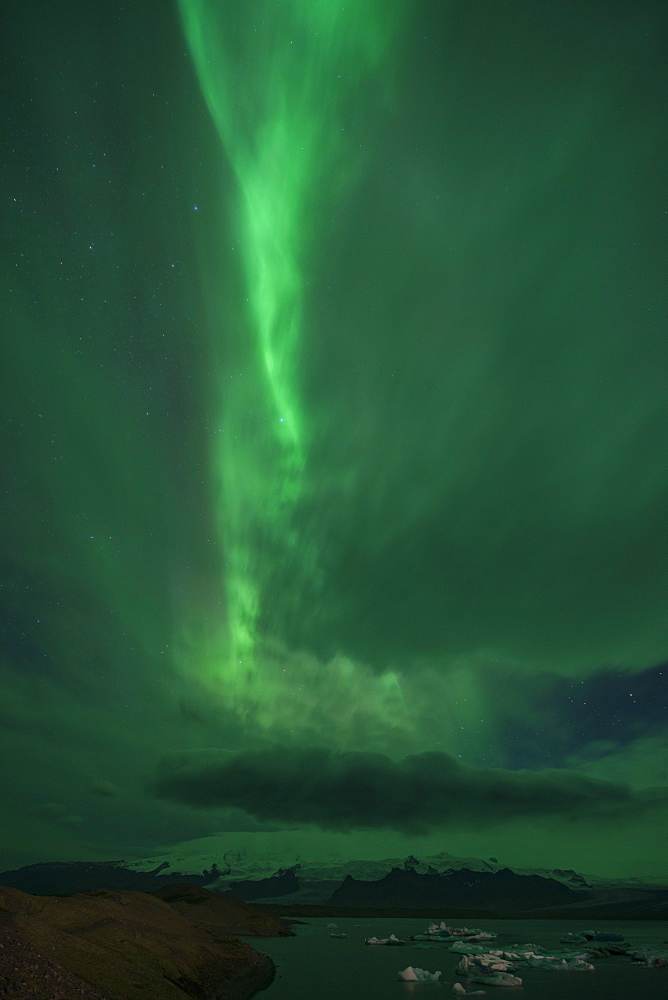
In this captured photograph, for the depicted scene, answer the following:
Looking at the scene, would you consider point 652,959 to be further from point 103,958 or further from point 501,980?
point 103,958

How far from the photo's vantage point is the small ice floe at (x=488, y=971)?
1889 inches

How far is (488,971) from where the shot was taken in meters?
53.4

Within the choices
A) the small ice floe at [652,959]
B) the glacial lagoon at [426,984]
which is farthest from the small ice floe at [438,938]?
the small ice floe at [652,959]

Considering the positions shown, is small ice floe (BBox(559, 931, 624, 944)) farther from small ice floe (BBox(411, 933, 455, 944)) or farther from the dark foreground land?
the dark foreground land

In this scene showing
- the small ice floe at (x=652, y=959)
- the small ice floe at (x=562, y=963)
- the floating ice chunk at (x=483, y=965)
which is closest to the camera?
the floating ice chunk at (x=483, y=965)

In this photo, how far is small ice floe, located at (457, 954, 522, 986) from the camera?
157ft

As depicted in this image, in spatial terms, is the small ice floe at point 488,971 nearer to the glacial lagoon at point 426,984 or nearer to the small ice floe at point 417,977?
the glacial lagoon at point 426,984

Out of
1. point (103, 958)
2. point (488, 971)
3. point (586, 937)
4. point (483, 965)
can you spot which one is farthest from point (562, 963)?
point (103, 958)

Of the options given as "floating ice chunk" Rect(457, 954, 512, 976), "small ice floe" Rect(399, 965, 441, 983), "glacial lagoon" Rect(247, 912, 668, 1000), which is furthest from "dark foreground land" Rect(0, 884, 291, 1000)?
"floating ice chunk" Rect(457, 954, 512, 976)

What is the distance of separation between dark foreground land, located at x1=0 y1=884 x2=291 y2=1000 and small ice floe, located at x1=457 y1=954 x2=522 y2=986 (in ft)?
63.2

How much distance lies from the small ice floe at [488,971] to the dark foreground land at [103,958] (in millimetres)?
19255

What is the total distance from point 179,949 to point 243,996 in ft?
18.7

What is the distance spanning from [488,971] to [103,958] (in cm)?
4174

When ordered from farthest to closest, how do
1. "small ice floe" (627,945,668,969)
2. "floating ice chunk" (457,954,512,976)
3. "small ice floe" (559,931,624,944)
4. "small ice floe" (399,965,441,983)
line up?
"small ice floe" (559,931,624,944) → "small ice floe" (627,945,668,969) → "floating ice chunk" (457,954,512,976) → "small ice floe" (399,965,441,983)
